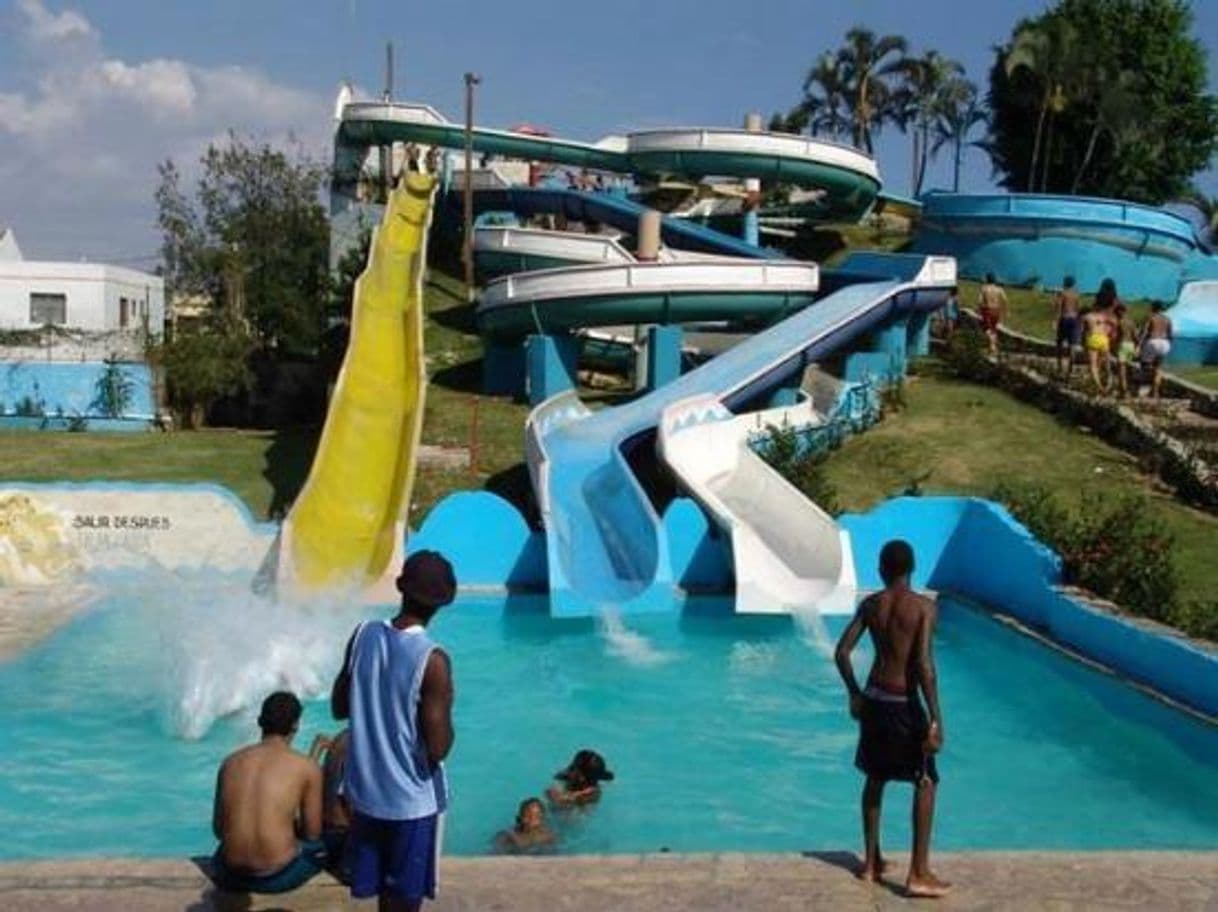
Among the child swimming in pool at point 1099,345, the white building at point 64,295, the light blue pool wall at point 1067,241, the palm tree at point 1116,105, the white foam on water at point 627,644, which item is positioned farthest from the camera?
the palm tree at point 1116,105

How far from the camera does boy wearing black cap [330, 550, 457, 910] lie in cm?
401

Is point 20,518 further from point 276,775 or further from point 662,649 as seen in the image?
point 276,775

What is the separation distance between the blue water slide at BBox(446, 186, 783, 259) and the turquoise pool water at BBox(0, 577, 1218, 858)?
1623cm

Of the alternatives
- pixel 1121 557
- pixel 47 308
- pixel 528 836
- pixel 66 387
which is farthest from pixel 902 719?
pixel 47 308

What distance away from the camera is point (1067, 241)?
29031mm

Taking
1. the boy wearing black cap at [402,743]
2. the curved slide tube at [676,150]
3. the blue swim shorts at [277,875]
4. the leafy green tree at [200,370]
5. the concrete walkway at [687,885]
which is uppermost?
the curved slide tube at [676,150]

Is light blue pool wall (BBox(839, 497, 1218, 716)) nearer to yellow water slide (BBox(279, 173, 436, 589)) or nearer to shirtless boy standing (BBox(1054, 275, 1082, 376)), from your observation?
yellow water slide (BBox(279, 173, 436, 589))

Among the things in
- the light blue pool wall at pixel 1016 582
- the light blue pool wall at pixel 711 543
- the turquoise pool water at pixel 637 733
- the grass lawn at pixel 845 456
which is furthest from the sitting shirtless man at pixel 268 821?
the grass lawn at pixel 845 456

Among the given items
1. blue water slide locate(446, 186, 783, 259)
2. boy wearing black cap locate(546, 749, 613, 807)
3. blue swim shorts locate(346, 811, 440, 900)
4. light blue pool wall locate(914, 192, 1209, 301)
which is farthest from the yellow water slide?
light blue pool wall locate(914, 192, 1209, 301)

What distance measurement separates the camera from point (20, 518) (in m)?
13.7

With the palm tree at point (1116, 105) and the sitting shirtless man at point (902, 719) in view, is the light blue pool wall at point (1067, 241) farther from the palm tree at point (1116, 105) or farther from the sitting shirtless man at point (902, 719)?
the sitting shirtless man at point (902, 719)

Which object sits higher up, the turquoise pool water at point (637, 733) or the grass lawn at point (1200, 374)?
the grass lawn at point (1200, 374)

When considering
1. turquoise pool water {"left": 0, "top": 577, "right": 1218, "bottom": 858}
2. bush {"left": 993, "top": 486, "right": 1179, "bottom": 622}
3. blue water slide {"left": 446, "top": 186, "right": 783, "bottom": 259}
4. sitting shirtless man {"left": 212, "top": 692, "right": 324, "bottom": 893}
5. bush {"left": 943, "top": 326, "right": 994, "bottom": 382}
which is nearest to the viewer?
sitting shirtless man {"left": 212, "top": 692, "right": 324, "bottom": 893}

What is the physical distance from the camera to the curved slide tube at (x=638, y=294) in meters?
19.9
